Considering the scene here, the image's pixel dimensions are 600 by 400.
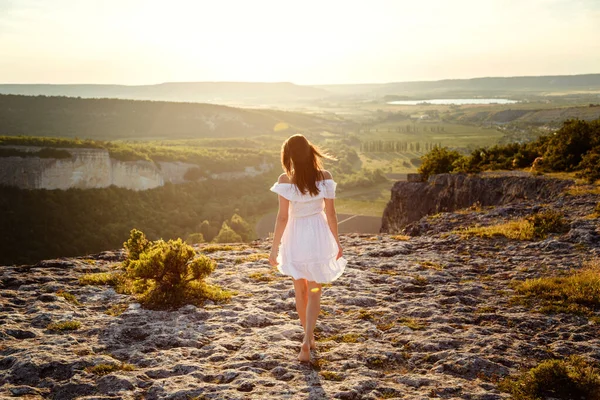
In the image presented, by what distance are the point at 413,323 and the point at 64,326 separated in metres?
5.47

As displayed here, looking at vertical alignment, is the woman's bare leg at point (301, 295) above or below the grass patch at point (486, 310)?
above

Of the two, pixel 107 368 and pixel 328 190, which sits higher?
pixel 328 190

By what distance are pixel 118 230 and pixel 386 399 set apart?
55.9 metres

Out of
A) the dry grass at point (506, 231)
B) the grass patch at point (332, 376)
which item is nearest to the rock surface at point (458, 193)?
the dry grass at point (506, 231)

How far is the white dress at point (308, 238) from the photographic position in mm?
6156

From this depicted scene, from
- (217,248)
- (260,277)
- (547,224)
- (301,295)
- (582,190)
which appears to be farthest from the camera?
(582,190)

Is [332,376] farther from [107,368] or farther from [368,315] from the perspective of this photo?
[107,368]

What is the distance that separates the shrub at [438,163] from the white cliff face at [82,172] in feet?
169

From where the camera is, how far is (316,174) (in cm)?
612

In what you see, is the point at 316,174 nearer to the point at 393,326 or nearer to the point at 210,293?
the point at 393,326

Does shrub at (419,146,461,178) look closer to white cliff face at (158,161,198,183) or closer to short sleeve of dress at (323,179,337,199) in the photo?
short sleeve of dress at (323,179,337,199)

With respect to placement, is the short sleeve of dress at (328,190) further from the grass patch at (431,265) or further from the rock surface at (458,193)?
the rock surface at (458,193)

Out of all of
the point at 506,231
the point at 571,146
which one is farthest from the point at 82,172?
the point at 506,231

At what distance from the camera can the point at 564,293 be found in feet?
26.6
